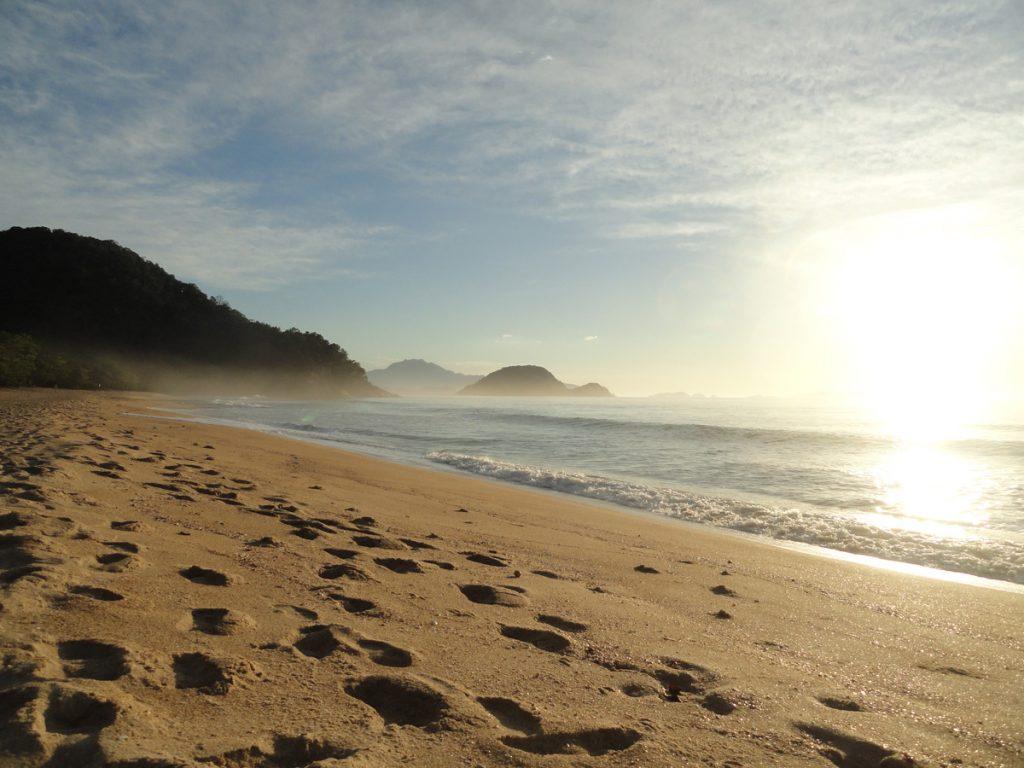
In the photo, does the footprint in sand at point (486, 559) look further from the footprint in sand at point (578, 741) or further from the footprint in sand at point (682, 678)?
the footprint in sand at point (578, 741)

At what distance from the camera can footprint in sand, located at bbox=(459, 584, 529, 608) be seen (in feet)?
12.1

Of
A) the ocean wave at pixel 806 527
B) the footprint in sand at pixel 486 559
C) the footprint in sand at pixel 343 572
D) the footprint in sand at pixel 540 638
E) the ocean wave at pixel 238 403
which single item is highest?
the footprint in sand at pixel 343 572

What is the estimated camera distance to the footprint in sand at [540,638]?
302 cm

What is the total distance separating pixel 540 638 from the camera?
311cm

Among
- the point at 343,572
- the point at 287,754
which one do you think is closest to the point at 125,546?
the point at 343,572

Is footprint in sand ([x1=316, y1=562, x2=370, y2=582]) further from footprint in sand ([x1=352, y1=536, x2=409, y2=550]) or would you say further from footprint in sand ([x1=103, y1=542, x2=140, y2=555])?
footprint in sand ([x1=103, y1=542, x2=140, y2=555])

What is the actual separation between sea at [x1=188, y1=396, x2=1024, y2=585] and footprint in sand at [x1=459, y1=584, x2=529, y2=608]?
208 inches

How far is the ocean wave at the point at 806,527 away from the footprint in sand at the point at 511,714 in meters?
6.36

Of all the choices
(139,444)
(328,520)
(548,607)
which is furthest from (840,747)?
(139,444)

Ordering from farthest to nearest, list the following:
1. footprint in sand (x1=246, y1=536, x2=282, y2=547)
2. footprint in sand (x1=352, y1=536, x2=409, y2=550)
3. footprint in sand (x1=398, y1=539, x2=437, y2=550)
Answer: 1. footprint in sand (x1=398, y1=539, x2=437, y2=550)
2. footprint in sand (x1=352, y1=536, x2=409, y2=550)
3. footprint in sand (x1=246, y1=536, x2=282, y2=547)

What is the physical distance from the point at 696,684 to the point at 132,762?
7.24ft

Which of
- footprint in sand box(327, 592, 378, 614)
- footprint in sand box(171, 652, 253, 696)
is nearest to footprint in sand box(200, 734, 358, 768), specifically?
footprint in sand box(171, 652, 253, 696)

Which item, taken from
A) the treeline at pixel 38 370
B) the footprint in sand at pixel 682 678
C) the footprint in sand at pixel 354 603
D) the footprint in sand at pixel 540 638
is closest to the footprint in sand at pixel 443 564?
the footprint in sand at pixel 354 603

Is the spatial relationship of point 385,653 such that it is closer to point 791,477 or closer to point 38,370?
point 791,477
